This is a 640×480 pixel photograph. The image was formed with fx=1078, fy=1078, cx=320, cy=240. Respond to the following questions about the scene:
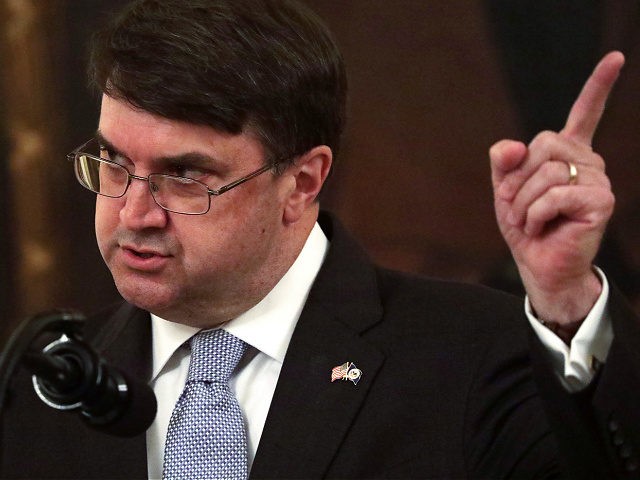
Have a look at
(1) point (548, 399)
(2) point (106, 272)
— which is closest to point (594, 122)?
(1) point (548, 399)

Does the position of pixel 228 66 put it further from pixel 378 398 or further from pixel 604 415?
pixel 604 415

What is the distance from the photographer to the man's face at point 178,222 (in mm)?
2484

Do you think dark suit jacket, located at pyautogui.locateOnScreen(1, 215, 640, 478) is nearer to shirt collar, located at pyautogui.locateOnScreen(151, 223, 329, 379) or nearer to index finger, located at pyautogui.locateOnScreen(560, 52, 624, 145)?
shirt collar, located at pyautogui.locateOnScreen(151, 223, 329, 379)

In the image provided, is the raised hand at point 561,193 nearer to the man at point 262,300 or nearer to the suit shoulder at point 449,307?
the man at point 262,300

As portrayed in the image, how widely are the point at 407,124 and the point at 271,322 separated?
4.75 feet

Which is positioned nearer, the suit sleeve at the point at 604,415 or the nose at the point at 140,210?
the suit sleeve at the point at 604,415

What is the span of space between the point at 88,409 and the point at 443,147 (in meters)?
2.40

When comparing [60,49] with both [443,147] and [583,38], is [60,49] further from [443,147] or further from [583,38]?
[583,38]

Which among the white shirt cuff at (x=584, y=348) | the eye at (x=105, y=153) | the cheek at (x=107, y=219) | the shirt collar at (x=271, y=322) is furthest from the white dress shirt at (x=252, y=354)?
the white shirt cuff at (x=584, y=348)

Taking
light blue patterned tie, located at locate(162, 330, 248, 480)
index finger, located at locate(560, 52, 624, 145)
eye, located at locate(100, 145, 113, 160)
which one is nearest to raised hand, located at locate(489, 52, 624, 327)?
Result: index finger, located at locate(560, 52, 624, 145)

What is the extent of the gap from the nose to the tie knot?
1.12 ft

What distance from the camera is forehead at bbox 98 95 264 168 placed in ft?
8.14

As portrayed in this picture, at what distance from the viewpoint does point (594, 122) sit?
1948 mm

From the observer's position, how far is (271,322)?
2.70 m
